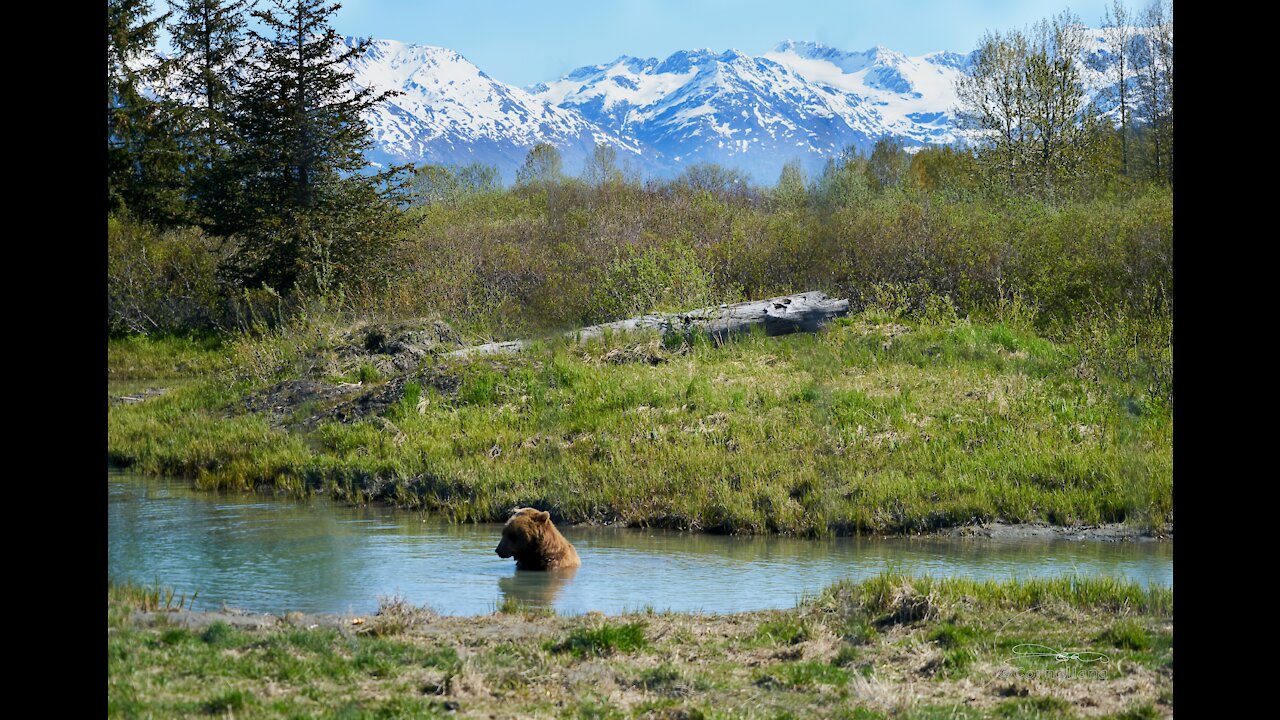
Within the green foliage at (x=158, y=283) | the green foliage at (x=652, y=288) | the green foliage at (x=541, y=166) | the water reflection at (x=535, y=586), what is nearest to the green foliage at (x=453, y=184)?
the green foliage at (x=541, y=166)

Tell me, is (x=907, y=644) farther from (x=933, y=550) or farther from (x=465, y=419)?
(x=465, y=419)

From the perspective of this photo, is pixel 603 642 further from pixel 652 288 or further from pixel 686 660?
pixel 652 288

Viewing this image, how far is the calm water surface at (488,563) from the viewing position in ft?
33.4

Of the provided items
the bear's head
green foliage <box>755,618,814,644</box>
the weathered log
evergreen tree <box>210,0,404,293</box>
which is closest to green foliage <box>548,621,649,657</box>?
green foliage <box>755,618,814,644</box>

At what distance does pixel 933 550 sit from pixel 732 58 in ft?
253

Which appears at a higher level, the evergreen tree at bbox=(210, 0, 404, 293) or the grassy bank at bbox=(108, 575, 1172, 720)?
the evergreen tree at bbox=(210, 0, 404, 293)

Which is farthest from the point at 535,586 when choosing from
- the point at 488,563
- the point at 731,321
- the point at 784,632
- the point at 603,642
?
the point at 731,321

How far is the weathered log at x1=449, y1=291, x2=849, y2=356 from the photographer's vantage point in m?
22.2

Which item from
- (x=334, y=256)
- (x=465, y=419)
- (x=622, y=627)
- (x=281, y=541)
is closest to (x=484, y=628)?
(x=622, y=627)

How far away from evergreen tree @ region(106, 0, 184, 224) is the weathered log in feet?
60.4

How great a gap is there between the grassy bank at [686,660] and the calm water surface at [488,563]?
107 cm

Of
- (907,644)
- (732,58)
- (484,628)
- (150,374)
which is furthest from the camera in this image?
(732,58)

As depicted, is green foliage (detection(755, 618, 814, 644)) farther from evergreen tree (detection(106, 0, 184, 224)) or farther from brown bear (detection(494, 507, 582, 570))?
evergreen tree (detection(106, 0, 184, 224))

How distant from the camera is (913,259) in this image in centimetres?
2766
